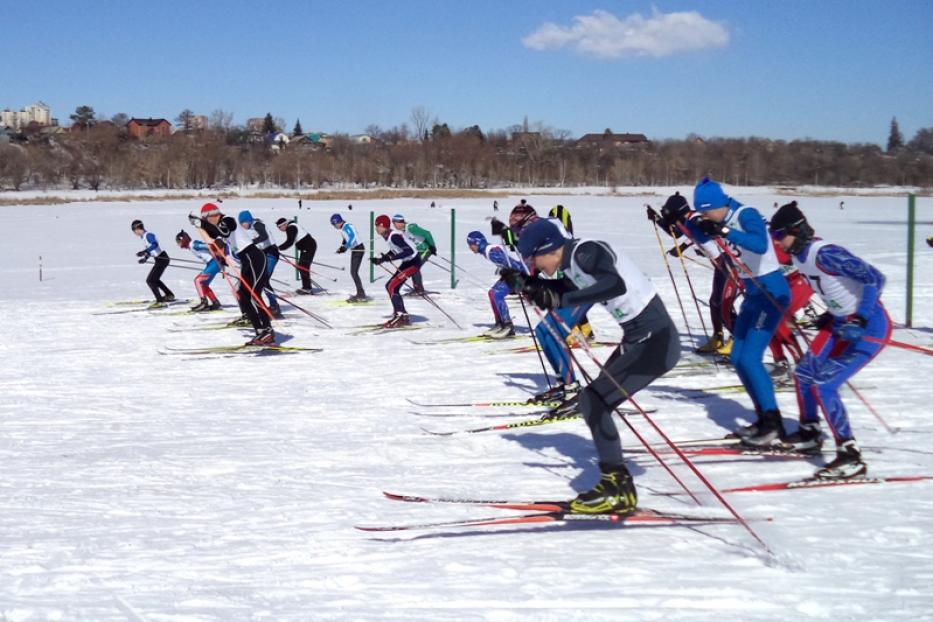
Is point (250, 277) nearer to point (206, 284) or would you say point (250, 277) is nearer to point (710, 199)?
point (206, 284)

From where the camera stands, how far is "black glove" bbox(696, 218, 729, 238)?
5.48m

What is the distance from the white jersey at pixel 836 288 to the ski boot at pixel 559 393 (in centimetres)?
231

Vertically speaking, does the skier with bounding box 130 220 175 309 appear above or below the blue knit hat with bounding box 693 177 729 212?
below

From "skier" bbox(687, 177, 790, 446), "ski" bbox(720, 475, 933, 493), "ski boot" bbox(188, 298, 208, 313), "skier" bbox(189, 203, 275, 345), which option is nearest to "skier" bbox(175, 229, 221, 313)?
"ski boot" bbox(188, 298, 208, 313)

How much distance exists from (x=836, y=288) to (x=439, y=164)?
301 ft

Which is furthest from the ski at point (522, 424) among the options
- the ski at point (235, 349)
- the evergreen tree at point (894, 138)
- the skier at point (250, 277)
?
the evergreen tree at point (894, 138)

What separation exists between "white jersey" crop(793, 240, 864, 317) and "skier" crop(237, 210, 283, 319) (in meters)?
6.61

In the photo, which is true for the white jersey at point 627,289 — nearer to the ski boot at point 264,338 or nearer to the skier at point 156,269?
the ski boot at point 264,338

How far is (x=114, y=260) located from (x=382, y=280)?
284 inches

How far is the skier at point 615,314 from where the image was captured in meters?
4.10

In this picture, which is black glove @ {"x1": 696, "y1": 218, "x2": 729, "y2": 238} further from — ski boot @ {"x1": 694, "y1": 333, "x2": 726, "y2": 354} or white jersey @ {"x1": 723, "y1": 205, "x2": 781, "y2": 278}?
ski boot @ {"x1": 694, "y1": 333, "x2": 726, "y2": 354}

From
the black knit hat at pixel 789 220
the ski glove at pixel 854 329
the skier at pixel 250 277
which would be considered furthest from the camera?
the skier at pixel 250 277

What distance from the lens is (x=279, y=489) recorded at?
4.91 metres

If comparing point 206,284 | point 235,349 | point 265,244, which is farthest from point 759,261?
point 206,284
